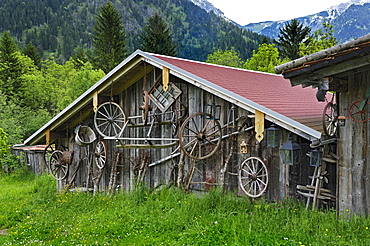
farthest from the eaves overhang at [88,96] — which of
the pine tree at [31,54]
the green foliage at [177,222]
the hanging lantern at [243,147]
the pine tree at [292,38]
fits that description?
the pine tree at [31,54]

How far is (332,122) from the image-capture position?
6.21m

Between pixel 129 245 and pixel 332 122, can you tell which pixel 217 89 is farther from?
pixel 129 245

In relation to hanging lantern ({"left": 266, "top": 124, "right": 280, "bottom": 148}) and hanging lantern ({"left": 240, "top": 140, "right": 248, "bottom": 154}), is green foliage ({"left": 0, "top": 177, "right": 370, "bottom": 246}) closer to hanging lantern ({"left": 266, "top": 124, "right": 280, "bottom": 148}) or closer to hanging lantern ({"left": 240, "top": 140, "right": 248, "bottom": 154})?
hanging lantern ({"left": 240, "top": 140, "right": 248, "bottom": 154})

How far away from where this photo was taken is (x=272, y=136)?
672cm

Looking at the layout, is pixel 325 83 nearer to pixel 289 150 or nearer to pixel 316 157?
pixel 289 150

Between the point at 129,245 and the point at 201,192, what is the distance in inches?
119

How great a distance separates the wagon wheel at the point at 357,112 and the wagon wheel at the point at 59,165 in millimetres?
9359

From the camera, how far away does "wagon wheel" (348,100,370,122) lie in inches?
217

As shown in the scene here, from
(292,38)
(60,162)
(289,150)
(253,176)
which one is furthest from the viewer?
(292,38)

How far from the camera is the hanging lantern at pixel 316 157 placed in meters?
6.31

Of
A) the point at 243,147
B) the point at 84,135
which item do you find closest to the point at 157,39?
the point at 84,135

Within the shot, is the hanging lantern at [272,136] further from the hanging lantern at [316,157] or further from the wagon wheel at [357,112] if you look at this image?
the wagon wheel at [357,112]

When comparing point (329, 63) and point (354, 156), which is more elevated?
point (329, 63)

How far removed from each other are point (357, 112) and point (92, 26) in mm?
107754
